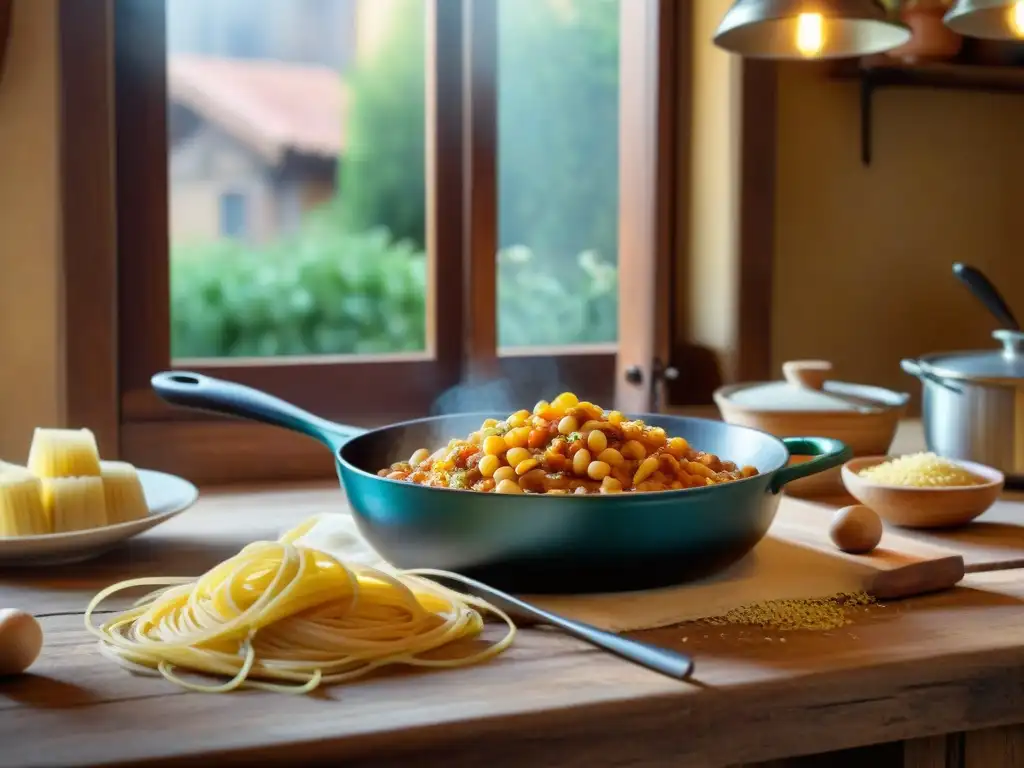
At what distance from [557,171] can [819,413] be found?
2.34 feet

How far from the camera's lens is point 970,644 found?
1051 millimetres

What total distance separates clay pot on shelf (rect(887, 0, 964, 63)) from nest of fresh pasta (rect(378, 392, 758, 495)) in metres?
1.26

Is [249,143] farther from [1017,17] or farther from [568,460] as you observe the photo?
[1017,17]

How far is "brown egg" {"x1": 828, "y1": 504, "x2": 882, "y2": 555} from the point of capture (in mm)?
1318

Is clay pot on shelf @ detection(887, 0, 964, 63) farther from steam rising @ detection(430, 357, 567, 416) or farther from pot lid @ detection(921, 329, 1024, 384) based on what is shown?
steam rising @ detection(430, 357, 567, 416)

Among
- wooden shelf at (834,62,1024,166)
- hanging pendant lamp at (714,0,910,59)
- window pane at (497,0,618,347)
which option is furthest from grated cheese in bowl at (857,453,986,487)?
wooden shelf at (834,62,1024,166)

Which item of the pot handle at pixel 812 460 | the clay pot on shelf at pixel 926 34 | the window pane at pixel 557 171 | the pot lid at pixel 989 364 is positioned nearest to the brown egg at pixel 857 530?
the pot handle at pixel 812 460

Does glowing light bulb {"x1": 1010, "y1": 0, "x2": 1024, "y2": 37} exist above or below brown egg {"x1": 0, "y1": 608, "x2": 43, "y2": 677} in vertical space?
above

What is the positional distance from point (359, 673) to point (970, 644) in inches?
20.6

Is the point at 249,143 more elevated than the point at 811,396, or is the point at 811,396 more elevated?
the point at 249,143

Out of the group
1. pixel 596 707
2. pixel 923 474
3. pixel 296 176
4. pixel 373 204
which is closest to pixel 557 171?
pixel 373 204

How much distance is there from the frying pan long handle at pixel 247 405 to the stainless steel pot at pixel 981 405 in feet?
2.85

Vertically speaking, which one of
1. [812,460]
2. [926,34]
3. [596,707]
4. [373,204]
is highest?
[926,34]

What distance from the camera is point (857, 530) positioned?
132 centimetres
